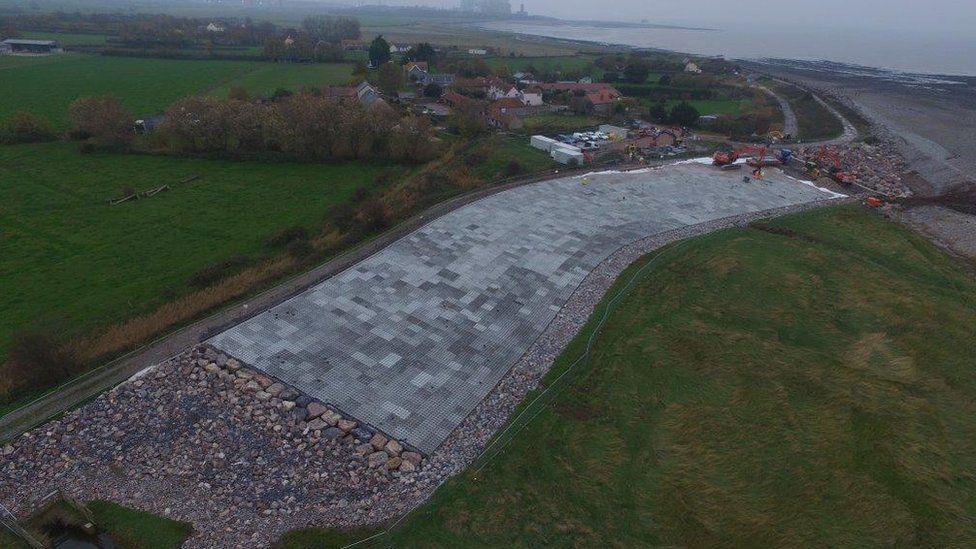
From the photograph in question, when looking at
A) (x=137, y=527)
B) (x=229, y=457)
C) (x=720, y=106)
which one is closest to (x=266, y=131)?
(x=229, y=457)

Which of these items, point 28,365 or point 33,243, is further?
point 33,243

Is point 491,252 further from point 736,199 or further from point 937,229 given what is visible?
point 937,229

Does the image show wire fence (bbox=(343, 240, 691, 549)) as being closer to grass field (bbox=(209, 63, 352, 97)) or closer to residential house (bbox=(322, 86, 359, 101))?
residential house (bbox=(322, 86, 359, 101))

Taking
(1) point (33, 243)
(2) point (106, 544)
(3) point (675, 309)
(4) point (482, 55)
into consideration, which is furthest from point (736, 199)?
(4) point (482, 55)

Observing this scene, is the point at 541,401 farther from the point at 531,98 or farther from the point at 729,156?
the point at 531,98

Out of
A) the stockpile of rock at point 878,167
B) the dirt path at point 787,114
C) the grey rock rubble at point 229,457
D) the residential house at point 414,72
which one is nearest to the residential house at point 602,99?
the dirt path at point 787,114
